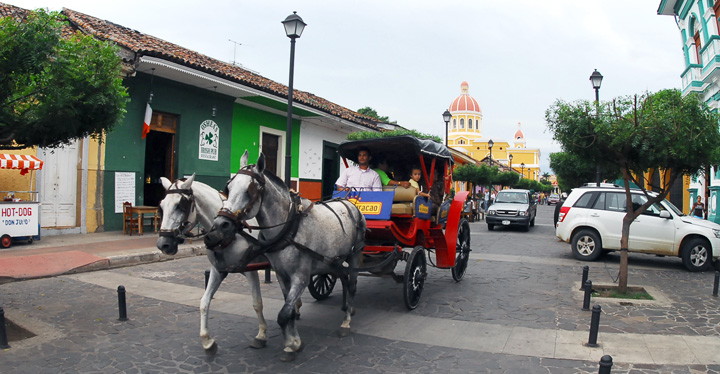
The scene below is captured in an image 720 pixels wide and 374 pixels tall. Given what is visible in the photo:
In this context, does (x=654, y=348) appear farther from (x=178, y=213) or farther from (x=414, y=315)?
(x=178, y=213)

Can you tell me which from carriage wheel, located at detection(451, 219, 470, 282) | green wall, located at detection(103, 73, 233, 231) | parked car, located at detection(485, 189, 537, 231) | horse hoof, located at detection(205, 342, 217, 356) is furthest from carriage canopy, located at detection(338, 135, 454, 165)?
parked car, located at detection(485, 189, 537, 231)

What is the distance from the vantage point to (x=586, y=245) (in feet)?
37.9

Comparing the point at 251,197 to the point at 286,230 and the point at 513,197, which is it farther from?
the point at 513,197

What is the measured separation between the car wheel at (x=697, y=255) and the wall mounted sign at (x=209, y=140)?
13.8 metres

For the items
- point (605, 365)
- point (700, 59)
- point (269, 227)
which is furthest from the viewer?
point (700, 59)

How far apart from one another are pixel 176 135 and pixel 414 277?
36.1 ft

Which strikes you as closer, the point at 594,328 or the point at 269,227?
the point at 269,227

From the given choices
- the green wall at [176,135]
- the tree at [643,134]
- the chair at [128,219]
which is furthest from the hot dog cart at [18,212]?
the tree at [643,134]

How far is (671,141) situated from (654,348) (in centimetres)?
359

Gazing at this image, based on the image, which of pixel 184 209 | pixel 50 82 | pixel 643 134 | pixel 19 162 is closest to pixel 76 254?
pixel 19 162

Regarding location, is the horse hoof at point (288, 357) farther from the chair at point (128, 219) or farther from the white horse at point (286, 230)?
the chair at point (128, 219)

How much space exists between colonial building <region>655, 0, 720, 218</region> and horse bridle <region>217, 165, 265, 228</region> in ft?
45.9

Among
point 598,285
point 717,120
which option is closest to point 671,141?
point 717,120

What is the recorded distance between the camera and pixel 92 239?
1148 cm
